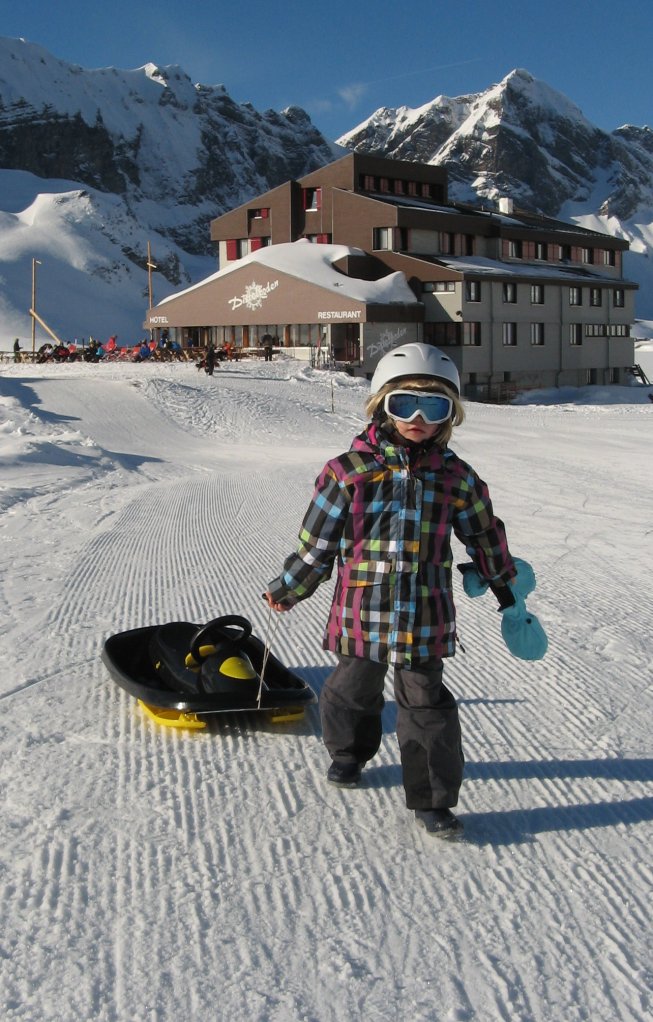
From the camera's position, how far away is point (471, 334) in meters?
42.6

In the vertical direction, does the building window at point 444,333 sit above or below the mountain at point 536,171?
below

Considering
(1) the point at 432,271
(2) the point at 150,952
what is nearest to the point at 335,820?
(2) the point at 150,952

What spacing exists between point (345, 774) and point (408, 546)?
828 mm

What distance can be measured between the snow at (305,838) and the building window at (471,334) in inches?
1441

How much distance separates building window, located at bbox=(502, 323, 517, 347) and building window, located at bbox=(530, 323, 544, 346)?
1300mm

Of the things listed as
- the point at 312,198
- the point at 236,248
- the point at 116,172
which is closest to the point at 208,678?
the point at 312,198

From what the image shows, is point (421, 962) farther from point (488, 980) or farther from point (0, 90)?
point (0, 90)

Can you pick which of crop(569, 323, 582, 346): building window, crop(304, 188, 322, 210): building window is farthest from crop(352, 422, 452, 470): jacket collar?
crop(304, 188, 322, 210): building window

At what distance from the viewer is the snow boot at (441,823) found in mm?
2920

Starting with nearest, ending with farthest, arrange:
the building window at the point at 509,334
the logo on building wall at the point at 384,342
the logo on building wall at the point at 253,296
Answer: the logo on building wall at the point at 384,342 < the building window at the point at 509,334 < the logo on building wall at the point at 253,296

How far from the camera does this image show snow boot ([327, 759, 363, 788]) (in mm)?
3199

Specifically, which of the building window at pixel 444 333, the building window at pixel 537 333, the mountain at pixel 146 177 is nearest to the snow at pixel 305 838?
the building window at pixel 444 333

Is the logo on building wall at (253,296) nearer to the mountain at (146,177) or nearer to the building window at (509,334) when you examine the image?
the building window at (509,334)

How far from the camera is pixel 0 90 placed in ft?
449
